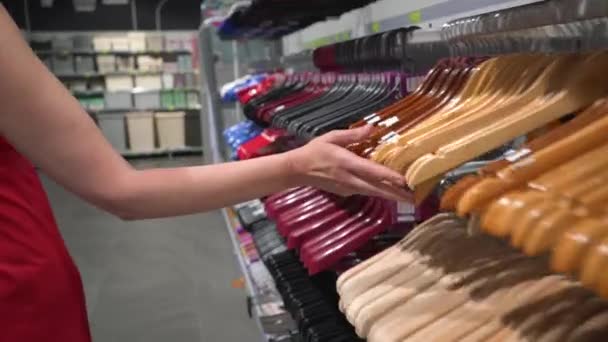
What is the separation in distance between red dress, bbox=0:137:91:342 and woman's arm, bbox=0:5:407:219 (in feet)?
0.36

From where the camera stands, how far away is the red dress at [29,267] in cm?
110

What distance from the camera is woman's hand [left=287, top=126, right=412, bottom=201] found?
0.95 meters

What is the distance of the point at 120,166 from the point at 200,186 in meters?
0.14

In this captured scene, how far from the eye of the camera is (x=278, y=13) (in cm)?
281

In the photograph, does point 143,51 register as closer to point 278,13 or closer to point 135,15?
point 135,15

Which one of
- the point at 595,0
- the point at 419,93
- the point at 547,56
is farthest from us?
the point at 419,93

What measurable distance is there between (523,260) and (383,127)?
0.33 meters

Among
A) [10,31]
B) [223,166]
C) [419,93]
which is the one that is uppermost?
[10,31]

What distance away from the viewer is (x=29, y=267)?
3.66 ft

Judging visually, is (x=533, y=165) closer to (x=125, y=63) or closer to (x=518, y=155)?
(x=518, y=155)

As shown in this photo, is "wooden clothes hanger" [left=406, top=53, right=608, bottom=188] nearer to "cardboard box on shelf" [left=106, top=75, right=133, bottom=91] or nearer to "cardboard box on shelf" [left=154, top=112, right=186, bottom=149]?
"cardboard box on shelf" [left=154, top=112, right=186, bottom=149]

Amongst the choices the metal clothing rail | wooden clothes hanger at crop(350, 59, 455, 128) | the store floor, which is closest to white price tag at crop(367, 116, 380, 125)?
wooden clothes hanger at crop(350, 59, 455, 128)

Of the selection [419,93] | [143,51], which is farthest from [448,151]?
[143,51]

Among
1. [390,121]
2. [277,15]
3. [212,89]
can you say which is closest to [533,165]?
[390,121]
